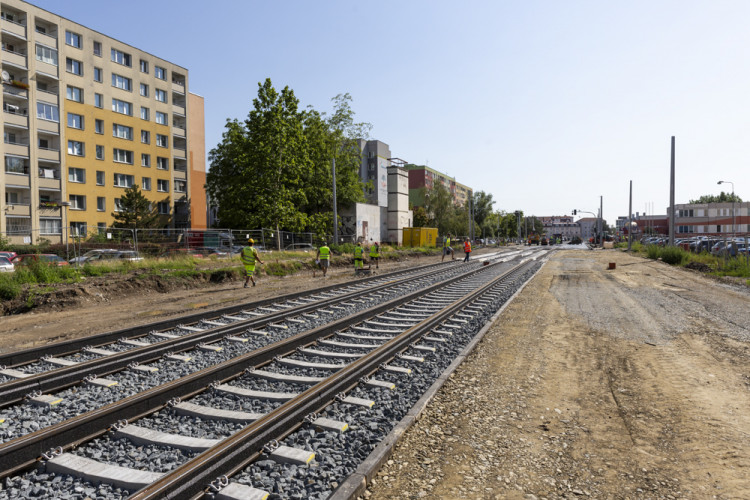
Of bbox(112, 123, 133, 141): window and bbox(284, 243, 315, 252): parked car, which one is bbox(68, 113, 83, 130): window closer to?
bbox(112, 123, 133, 141): window

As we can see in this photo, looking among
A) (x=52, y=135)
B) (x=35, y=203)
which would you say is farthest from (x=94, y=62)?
(x=35, y=203)

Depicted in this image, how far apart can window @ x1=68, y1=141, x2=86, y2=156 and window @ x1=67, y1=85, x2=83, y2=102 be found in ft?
12.5

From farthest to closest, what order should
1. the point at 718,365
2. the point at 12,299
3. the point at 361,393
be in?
the point at 12,299
the point at 718,365
the point at 361,393

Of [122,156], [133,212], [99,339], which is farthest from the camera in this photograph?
[122,156]

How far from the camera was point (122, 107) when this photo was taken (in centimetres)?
4434

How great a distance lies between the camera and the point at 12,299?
12.5 meters

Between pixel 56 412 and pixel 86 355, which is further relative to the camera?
pixel 86 355

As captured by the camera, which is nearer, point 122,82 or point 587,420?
point 587,420

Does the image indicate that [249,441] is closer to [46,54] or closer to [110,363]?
[110,363]

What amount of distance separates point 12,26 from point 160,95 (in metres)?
14.0

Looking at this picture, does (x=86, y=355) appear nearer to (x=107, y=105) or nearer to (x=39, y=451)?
(x=39, y=451)

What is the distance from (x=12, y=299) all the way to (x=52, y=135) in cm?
3342

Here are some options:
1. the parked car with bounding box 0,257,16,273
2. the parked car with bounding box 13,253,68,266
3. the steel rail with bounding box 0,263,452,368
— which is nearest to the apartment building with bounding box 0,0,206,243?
the parked car with bounding box 13,253,68,266

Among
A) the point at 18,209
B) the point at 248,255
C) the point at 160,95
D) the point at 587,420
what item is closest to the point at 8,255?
the point at 248,255
